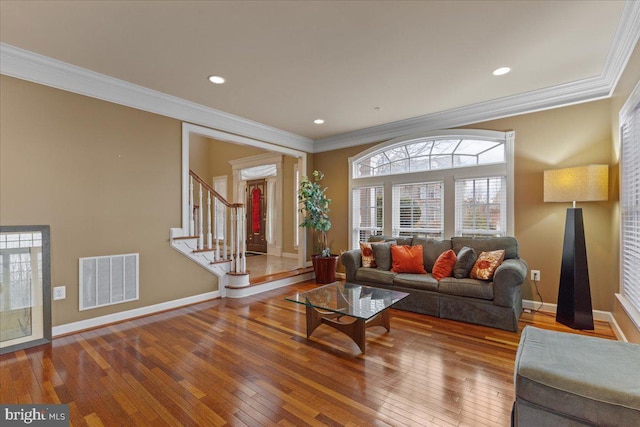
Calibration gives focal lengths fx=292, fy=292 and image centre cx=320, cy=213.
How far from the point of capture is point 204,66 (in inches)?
116

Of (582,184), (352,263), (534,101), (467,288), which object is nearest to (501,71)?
(534,101)

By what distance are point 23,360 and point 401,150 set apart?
5117 mm

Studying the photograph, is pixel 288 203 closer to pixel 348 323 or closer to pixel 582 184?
pixel 348 323

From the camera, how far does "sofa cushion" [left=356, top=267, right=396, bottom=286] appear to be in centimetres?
380

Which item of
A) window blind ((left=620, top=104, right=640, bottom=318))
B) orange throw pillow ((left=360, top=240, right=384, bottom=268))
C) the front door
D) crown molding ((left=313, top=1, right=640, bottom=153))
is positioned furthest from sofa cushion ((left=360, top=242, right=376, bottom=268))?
the front door

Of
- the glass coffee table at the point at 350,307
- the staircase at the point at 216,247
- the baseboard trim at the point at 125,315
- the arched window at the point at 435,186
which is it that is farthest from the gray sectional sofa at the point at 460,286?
the baseboard trim at the point at 125,315

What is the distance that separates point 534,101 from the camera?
3617 millimetres

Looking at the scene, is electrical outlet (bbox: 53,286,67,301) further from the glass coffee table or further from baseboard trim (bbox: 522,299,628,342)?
baseboard trim (bbox: 522,299,628,342)

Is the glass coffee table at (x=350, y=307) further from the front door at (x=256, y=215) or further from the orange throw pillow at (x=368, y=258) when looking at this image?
the front door at (x=256, y=215)

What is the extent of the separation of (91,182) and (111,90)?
1.05 m

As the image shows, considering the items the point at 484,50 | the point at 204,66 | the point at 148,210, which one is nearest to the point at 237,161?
the point at 148,210

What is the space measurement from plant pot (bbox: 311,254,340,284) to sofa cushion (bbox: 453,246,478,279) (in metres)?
2.17

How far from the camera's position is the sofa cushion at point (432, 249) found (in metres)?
3.93

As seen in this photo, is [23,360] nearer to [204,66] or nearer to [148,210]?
[148,210]
